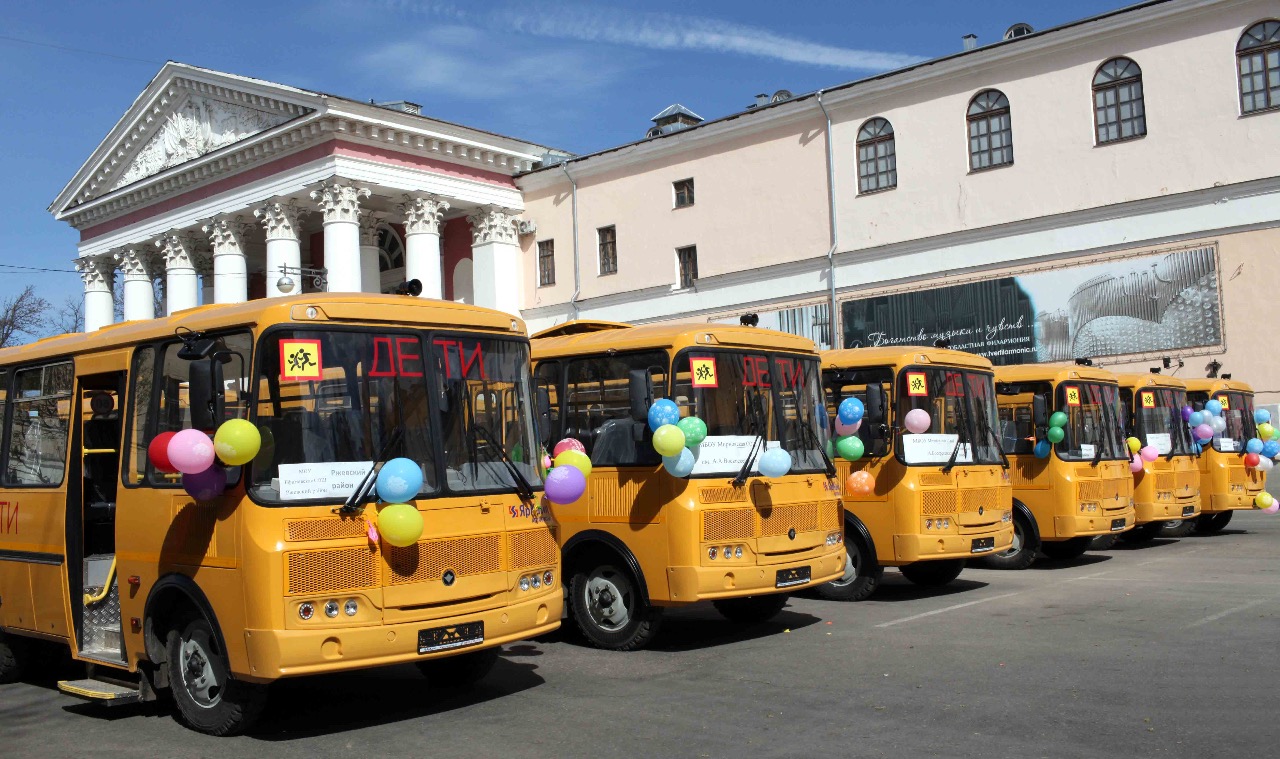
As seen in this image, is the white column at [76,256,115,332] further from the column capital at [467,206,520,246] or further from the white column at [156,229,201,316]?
the column capital at [467,206,520,246]

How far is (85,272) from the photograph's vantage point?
46531mm

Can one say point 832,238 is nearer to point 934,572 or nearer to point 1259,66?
point 1259,66

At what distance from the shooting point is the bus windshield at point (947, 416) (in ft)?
41.3

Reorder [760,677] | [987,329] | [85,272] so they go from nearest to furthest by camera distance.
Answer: [760,677], [987,329], [85,272]

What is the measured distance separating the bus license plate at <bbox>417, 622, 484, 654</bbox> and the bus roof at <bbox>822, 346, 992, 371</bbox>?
6.51m

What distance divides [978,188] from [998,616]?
2063 centimetres

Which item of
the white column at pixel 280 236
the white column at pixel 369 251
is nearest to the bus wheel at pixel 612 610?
the white column at pixel 280 236

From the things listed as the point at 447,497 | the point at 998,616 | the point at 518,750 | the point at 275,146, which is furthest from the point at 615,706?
the point at 275,146

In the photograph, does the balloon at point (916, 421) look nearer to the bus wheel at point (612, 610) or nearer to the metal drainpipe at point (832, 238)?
the bus wheel at point (612, 610)

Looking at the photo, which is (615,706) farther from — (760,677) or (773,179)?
(773,179)

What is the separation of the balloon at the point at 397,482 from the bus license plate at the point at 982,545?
290 inches

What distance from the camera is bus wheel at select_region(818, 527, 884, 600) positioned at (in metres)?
12.8

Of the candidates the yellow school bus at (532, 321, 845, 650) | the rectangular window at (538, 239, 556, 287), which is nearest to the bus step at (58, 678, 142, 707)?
the yellow school bus at (532, 321, 845, 650)

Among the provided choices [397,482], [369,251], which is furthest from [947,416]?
[369,251]
